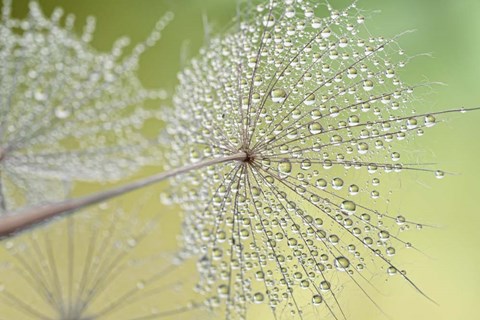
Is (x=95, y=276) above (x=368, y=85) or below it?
below

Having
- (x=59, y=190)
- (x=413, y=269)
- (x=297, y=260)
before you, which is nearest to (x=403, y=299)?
(x=413, y=269)

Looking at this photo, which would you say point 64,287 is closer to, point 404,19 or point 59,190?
point 59,190

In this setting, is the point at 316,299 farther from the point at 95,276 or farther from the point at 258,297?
the point at 95,276

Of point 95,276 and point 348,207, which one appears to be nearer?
point 348,207

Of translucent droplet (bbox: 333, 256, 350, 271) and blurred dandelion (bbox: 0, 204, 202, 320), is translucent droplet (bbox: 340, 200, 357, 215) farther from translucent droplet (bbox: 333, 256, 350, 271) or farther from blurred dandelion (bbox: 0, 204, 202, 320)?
blurred dandelion (bbox: 0, 204, 202, 320)

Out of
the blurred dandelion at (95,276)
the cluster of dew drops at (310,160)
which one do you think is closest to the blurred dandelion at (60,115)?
the blurred dandelion at (95,276)

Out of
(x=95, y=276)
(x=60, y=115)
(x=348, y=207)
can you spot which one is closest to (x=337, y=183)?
(x=348, y=207)
